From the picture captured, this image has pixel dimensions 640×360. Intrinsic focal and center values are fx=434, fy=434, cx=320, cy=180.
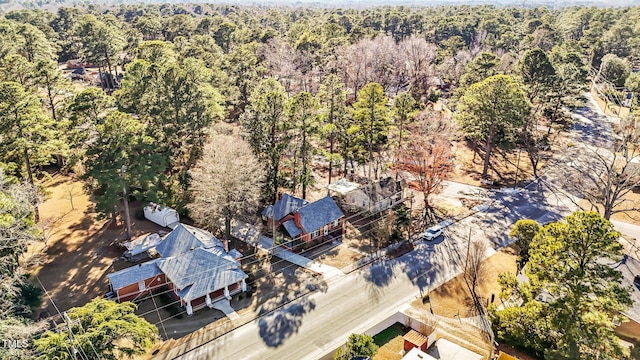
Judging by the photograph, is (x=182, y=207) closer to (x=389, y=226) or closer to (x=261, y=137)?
(x=261, y=137)

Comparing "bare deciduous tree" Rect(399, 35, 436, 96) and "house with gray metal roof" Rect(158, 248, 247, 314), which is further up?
"bare deciduous tree" Rect(399, 35, 436, 96)

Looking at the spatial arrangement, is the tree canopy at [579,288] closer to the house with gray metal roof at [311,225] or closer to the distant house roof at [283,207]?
the house with gray metal roof at [311,225]

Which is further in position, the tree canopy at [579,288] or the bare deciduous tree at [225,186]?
the bare deciduous tree at [225,186]

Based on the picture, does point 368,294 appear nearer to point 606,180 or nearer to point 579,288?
point 579,288

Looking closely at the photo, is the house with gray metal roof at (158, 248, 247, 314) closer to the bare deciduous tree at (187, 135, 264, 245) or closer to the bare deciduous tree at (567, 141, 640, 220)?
the bare deciduous tree at (187, 135, 264, 245)

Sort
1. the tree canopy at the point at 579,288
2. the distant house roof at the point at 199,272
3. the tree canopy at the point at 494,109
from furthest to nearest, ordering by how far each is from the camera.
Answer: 1. the tree canopy at the point at 494,109
2. the distant house roof at the point at 199,272
3. the tree canopy at the point at 579,288

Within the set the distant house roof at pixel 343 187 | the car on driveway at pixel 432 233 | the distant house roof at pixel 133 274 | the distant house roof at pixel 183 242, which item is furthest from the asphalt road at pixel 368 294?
the distant house roof at pixel 343 187

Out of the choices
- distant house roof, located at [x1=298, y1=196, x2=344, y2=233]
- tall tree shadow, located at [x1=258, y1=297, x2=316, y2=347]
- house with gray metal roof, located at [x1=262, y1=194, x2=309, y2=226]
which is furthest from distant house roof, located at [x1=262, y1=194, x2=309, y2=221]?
tall tree shadow, located at [x1=258, y1=297, x2=316, y2=347]

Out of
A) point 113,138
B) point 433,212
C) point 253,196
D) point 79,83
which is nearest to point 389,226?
point 433,212
